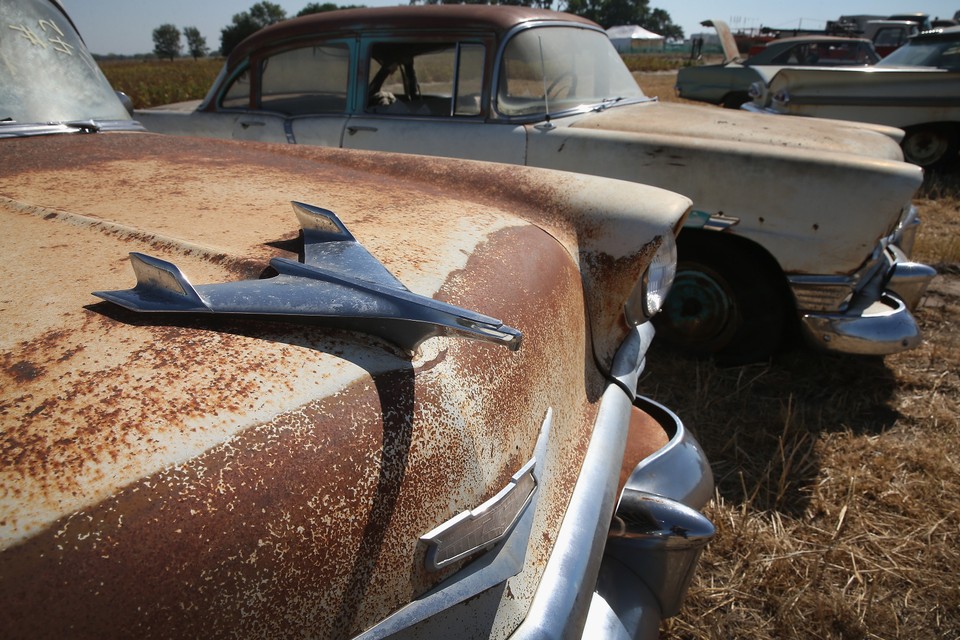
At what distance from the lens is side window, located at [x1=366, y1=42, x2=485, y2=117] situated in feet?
9.59

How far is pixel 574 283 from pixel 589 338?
5.2 inches

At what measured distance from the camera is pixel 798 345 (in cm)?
294

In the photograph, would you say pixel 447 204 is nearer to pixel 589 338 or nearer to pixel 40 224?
pixel 589 338

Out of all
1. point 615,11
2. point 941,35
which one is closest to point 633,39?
point 615,11

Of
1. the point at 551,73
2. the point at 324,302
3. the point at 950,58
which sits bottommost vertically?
the point at 324,302

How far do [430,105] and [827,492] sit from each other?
7.87 ft

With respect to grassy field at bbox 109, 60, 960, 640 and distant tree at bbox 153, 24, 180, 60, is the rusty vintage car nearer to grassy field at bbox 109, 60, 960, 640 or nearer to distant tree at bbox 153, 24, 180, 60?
grassy field at bbox 109, 60, 960, 640

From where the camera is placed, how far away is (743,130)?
2582mm

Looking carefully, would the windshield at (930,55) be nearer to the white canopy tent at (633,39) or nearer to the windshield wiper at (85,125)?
the windshield wiper at (85,125)

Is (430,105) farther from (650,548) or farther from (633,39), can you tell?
(633,39)

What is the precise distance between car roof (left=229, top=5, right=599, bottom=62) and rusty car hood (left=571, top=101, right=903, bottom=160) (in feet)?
1.88

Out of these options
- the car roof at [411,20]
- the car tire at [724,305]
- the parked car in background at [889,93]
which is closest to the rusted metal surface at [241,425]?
the car tire at [724,305]

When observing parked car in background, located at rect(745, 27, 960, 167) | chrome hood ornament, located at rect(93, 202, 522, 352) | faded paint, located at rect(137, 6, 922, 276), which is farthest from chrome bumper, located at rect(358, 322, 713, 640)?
parked car in background, located at rect(745, 27, 960, 167)

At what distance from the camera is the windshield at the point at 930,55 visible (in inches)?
248
